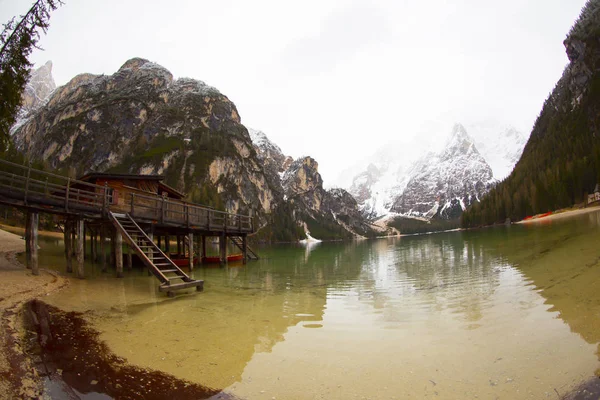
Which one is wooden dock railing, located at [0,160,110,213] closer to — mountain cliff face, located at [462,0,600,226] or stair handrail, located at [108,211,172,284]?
stair handrail, located at [108,211,172,284]

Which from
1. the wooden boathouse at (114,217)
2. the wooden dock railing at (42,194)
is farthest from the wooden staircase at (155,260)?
the wooden dock railing at (42,194)

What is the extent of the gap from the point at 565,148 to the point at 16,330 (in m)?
178

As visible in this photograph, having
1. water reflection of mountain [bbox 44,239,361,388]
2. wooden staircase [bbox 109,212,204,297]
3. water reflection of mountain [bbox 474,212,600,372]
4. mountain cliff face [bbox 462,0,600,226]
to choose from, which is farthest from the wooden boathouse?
mountain cliff face [bbox 462,0,600,226]

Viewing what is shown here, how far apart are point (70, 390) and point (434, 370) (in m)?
6.92

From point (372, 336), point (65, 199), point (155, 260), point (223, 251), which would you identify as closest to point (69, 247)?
point (65, 199)

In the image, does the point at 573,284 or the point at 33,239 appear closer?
the point at 573,284

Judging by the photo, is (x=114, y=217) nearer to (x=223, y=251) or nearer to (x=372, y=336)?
(x=223, y=251)

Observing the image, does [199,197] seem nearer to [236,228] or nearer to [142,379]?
[236,228]

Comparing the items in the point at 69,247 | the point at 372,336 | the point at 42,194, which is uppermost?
the point at 42,194

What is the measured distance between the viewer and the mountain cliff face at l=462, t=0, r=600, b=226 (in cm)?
10381

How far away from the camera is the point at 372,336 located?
378 inches

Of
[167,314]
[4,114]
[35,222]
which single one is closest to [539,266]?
[167,314]

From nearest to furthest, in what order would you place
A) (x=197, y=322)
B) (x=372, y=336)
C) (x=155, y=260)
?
(x=372, y=336) → (x=197, y=322) → (x=155, y=260)

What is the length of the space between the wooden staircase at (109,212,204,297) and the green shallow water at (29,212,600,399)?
60cm
